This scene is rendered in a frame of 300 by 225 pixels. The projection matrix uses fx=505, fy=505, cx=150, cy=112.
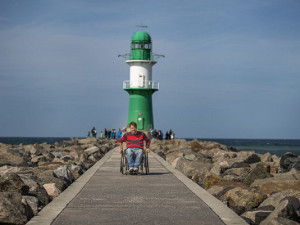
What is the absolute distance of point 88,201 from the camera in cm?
728

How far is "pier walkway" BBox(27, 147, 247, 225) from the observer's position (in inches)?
231

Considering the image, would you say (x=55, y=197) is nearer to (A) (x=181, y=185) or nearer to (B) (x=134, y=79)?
(A) (x=181, y=185)

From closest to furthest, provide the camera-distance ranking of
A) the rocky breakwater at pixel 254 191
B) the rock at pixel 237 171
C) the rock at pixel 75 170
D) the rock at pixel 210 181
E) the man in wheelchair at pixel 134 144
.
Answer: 1. the rocky breakwater at pixel 254 191
2. the rock at pixel 210 181
3. the rock at pixel 75 170
4. the man in wheelchair at pixel 134 144
5. the rock at pixel 237 171

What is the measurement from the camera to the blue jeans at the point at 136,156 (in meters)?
11.5

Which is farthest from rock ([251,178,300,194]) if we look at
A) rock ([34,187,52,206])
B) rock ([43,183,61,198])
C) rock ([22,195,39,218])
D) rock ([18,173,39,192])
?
rock ([22,195,39,218])

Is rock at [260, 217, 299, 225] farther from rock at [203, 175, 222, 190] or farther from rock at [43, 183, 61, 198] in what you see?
rock at [203, 175, 222, 190]

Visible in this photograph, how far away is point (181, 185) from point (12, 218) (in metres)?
4.41

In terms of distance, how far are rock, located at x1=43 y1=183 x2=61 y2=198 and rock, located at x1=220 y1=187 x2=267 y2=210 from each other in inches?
107

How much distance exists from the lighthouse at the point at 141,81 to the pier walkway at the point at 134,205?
29302 mm

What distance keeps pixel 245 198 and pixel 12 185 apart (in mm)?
3420

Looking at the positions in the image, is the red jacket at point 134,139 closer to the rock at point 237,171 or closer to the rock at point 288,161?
the rock at point 237,171

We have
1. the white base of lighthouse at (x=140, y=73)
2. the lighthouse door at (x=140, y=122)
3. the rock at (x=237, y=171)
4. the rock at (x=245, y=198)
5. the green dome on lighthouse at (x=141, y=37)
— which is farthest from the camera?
the lighthouse door at (x=140, y=122)

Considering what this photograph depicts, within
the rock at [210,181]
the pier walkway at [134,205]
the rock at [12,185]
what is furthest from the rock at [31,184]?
the rock at [210,181]

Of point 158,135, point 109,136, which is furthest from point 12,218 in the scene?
point 109,136
